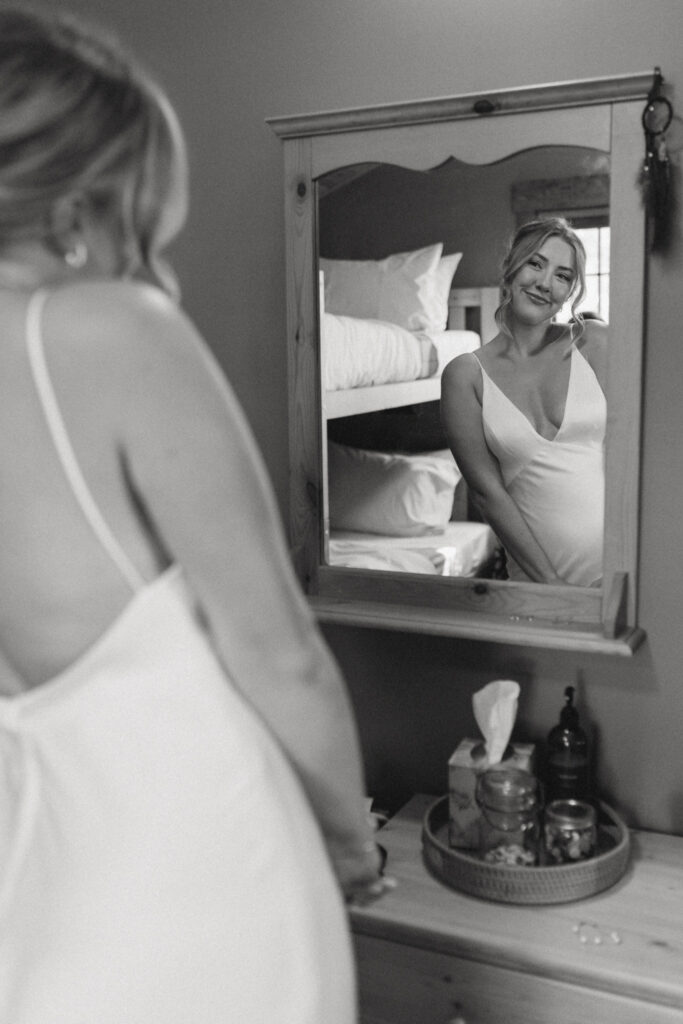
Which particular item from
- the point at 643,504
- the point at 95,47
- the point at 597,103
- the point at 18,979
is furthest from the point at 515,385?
the point at 18,979

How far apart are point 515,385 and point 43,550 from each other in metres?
1.08

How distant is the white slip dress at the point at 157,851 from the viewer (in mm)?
760

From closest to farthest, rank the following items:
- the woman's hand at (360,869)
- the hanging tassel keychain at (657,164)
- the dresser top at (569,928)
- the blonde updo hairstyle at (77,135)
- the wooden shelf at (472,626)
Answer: the blonde updo hairstyle at (77,135) < the woman's hand at (360,869) < the dresser top at (569,928) < the hanging tassel keychain at (657,164) < the wooden shelf at (472,626)

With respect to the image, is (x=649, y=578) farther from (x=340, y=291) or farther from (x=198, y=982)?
(x=198, y=982)

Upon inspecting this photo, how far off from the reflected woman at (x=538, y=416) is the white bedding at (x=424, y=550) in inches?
1.6

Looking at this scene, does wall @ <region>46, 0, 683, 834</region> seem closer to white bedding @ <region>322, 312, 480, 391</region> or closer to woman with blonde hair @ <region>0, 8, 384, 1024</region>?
white bedding @ <region>322, 312, 480, 391</region>

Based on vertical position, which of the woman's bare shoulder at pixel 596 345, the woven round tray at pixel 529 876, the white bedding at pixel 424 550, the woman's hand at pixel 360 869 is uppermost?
the woman's bare shoulder at pixel 596 345

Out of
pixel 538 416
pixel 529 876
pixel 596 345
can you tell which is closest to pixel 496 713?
pixel 529 876

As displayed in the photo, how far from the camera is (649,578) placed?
5.65 ft

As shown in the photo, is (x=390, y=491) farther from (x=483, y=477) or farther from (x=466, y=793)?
(x=466, y=793)

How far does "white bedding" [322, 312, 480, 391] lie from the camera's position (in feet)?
5.61

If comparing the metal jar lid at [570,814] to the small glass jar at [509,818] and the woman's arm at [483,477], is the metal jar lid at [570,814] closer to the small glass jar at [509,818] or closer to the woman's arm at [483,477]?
the small glass jar at [509,818]

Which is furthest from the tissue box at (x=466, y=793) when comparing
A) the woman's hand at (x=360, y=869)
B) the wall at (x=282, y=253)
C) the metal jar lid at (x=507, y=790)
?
the woman's hand at (x=360, y=869)

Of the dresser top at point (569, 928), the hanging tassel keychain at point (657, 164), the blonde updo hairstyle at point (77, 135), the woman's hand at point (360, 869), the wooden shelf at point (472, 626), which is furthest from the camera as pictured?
the wooden shelf at point (472, 626)
